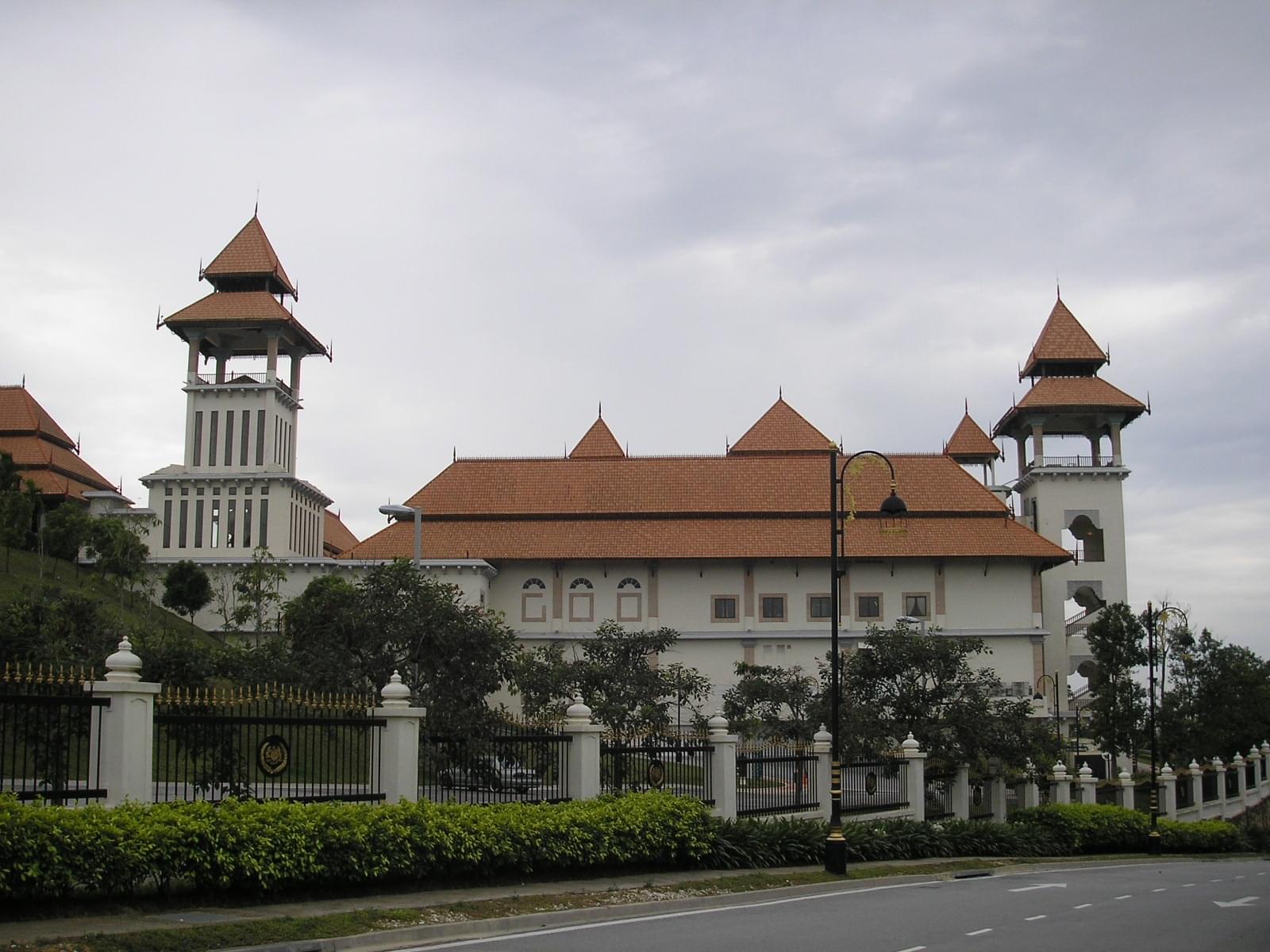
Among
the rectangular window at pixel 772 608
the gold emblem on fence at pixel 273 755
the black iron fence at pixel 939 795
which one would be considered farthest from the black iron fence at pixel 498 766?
the rectangular window at pixel 772 608

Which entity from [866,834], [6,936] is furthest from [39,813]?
[866,834]

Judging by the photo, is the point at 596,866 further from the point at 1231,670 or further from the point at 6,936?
the point at 1231,670

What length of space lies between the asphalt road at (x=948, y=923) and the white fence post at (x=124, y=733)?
375cm

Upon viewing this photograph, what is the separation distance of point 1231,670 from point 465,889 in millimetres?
52839

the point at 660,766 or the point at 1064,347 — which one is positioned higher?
the point at 1064,347

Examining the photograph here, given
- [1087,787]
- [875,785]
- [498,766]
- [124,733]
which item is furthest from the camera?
[1087,787]

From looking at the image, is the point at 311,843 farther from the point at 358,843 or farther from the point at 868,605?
the point at 868,605

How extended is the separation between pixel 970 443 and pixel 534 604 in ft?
108

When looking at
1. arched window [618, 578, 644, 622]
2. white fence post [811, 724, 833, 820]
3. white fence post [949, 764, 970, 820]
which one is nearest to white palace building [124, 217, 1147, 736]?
arched window [618, 578, 644, 622]

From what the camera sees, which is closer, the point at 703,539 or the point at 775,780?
the point at 775,780

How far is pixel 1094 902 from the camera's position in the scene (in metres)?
18.4

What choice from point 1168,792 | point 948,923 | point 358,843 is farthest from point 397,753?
point 1168,792

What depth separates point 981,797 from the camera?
120 ft

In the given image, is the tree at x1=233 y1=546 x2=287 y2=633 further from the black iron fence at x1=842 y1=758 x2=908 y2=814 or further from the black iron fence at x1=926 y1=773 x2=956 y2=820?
the black iron fence at x1=842 y1=758 x2=908 y2=814
